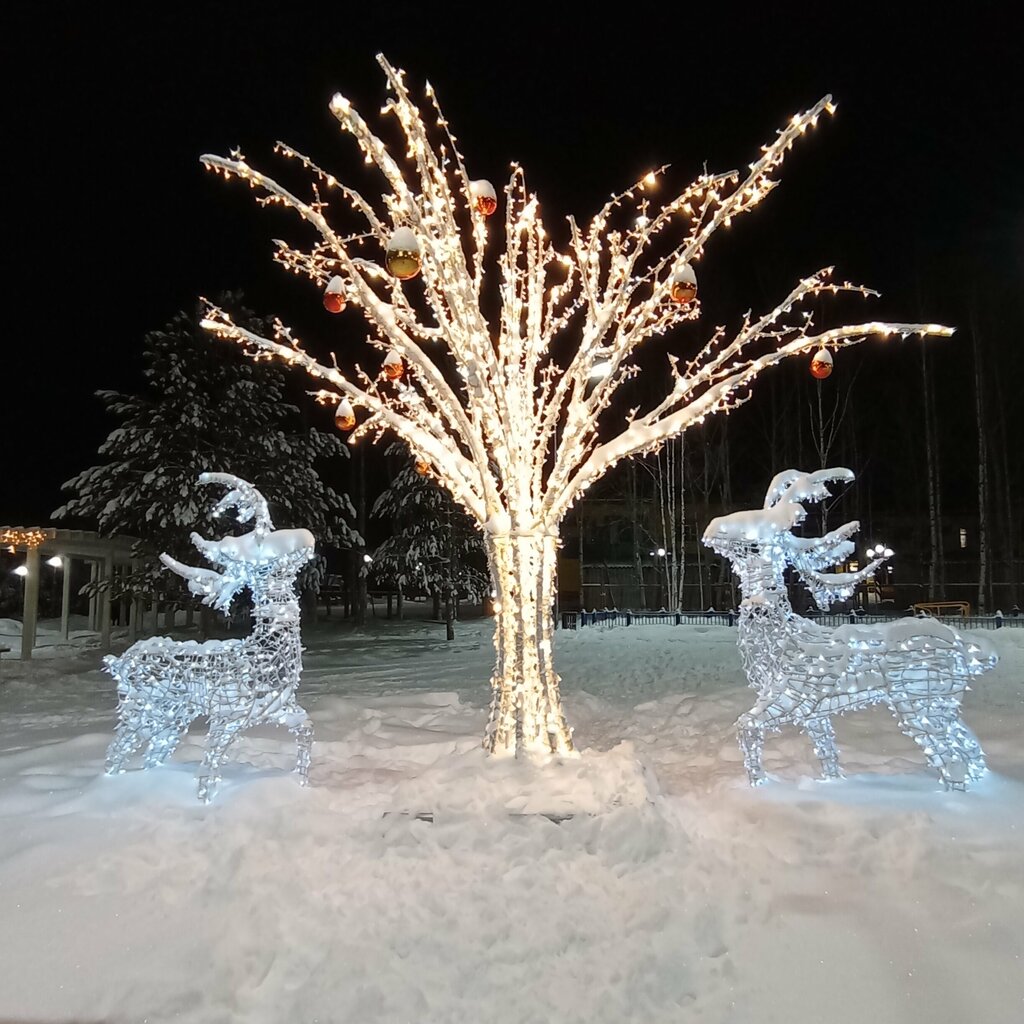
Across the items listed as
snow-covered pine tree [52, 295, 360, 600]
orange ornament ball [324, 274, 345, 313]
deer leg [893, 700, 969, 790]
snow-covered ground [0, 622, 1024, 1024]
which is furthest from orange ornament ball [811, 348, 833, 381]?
snow-covered pine tree [52, 295, 360, 600]

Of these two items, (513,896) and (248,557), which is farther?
(248,557)

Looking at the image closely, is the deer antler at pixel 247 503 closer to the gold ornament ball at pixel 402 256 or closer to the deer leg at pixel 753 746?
the gold ornament ball at pixel 402 256

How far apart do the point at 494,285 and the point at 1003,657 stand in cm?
1114

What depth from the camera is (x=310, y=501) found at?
1912 centimetres

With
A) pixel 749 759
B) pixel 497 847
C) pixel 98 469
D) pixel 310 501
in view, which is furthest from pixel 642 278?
pixel 98 469

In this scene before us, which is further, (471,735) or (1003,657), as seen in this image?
(1003,657)

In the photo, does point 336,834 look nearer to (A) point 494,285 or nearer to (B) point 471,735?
(B) point 471,735

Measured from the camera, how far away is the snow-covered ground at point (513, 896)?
3068 millimetres

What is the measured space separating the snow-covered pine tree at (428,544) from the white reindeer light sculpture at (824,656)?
15.9m

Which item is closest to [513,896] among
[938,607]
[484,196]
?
[484,196]

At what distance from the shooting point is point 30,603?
1642cm

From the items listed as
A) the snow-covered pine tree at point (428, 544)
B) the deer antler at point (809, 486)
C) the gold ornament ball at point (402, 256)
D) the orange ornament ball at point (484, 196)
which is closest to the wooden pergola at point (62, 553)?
the snow-covered pine tree at point (428, 544)

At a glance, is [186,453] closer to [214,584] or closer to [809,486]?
[214,584]

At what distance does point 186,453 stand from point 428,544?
691cm
